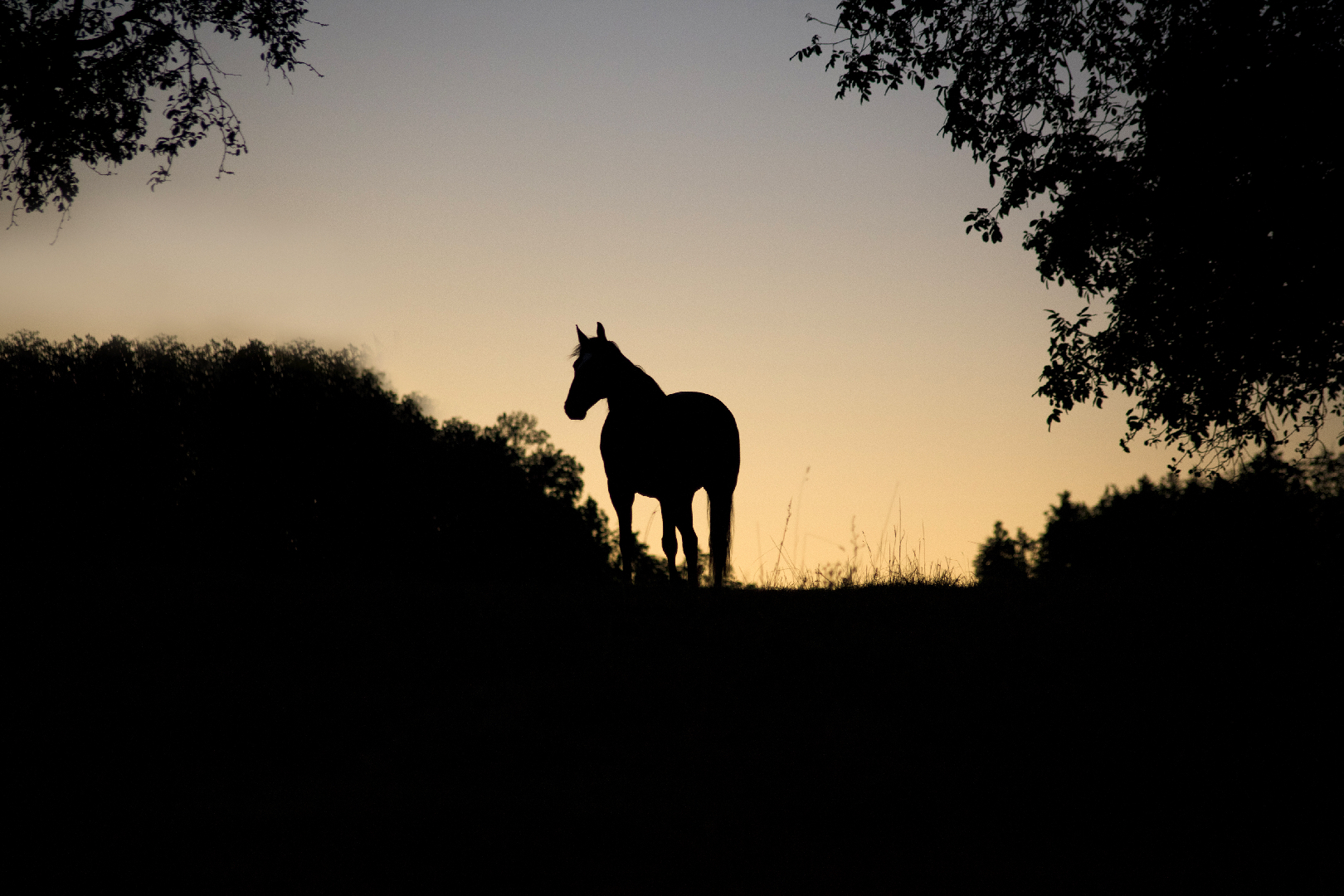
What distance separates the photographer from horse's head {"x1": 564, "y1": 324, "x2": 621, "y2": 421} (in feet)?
33.2

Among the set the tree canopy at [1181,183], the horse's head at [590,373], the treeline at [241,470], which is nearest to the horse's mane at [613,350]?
the horse's head at [590,373]

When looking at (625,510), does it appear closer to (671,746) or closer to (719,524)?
(719,524)

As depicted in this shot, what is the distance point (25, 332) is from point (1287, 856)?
4002 centimetres

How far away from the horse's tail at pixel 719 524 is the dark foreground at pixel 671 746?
2908 millimetres

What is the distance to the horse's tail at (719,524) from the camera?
11273 mm

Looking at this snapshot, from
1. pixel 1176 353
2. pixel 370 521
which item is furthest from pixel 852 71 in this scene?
pixel 370 521

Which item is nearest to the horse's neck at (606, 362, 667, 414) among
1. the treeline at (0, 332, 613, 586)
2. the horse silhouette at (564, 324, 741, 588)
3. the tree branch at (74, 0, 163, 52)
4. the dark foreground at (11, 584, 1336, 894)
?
the horse silhouette at (564, 324, 741, 588)

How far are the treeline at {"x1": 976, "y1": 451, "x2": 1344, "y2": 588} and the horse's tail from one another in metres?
3.28

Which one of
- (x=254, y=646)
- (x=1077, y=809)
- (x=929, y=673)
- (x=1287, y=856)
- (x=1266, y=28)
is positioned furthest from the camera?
(x=1266, y=28)

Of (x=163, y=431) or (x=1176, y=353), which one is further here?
(x=163, y=431)

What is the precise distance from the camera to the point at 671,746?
536cm

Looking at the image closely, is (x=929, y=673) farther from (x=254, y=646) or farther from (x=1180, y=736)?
(x=254, y=646)

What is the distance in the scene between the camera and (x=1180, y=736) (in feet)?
18.1

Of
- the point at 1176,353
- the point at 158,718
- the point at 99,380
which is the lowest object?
the point at 158,718
